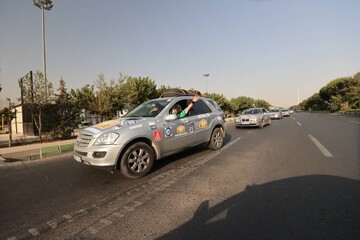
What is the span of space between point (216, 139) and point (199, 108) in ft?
4.38

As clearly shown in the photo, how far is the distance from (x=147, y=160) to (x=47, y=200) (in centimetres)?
205

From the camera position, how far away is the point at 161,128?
18.1 ft

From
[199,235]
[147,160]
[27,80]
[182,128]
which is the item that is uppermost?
[27,80]

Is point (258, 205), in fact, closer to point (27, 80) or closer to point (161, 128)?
point (161, 128)

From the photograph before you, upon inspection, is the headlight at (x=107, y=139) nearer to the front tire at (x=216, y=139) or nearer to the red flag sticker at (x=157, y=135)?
the red flag sticker at (x=157, y=135)

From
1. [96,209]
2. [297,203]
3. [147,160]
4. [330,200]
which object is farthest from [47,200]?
[330,200]

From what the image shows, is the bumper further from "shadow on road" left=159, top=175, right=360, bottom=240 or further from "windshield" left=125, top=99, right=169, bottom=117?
"shadow on road" left=159, top=175, right=360, bottom=240

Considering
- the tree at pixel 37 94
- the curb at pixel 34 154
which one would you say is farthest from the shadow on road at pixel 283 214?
the tree at pixel 37 94

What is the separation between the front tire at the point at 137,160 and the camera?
15.8 feet

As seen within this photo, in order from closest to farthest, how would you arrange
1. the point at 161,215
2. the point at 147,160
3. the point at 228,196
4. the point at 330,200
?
the point at 161,215 → the point at 330,200 → the point at 228,196 → the point at 147,160

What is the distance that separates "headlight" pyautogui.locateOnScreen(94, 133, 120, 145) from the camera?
466 centimetres

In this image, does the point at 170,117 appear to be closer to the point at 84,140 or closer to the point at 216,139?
the point at 84,140

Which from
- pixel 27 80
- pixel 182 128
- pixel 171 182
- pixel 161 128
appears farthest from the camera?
pixel 27 80

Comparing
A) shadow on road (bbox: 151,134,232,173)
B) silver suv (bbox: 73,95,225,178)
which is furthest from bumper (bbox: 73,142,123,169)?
shadow on road (bbox: 151,134,232,173)
